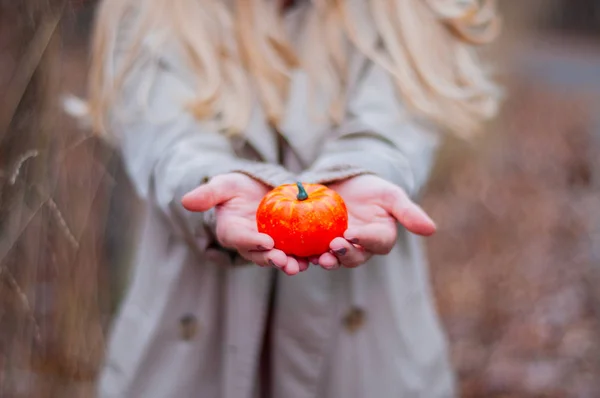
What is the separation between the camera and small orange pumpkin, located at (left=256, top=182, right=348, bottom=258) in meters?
1.01

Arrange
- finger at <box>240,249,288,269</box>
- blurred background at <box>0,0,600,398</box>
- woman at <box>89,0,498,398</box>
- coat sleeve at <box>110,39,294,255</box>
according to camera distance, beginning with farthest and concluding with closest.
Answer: blurred background at <box>0,0,600,398</box>
woman at <box>89,0,498,398</box>
coat sleeve at <box>110,39,294,255</box>
finger at <box>240,249,288,269</box>

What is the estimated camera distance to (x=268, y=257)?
95cm

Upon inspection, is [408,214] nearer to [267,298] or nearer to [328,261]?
[328,261]

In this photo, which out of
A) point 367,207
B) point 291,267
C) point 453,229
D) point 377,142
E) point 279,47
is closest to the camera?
point 291,267

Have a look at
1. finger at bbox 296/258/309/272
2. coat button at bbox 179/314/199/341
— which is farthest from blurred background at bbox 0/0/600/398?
finger at bbox 296/258/309/272

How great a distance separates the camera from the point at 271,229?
3.35 feet

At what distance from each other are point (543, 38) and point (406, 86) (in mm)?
8252

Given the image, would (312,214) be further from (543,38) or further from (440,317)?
(543,38)

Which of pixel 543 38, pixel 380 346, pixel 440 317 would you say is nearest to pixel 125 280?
pixel 440 317

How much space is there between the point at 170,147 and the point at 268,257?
352 mm

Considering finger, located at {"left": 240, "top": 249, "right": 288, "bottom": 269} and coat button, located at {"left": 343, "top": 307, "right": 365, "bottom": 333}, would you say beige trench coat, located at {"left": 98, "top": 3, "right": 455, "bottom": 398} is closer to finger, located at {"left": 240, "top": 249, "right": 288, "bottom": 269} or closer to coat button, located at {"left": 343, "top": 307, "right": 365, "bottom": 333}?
coat button, located at {"left": 343, "top": 307, "right": 365, "bottom": 333}

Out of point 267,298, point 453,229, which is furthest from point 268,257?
point 453,229

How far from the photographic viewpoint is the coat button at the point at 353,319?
4.04 feet

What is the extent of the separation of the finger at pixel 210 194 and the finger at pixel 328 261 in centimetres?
17
